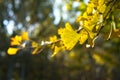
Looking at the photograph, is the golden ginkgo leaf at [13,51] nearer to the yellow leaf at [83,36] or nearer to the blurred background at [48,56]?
the yellow leaf at [83,36]

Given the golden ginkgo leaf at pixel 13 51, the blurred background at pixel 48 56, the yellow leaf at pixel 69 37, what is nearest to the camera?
the yellow leaf at pixel 69 37

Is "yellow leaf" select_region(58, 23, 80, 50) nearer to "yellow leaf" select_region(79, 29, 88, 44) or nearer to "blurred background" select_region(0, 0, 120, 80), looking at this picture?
"yellow leaf" select_region(79, 29, 88, 44)

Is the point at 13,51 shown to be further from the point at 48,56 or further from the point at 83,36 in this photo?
the point at 48,56

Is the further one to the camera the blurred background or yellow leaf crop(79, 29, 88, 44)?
the blurred background

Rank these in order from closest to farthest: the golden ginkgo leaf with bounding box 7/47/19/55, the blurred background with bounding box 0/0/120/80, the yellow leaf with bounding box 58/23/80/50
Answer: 1. the yellow leaf with bounding box 58/23/80/50
2. the golden ginkgo leaf with bounding box 7/47/19/55
3. the blurred background with bounding box 0/0/120/80

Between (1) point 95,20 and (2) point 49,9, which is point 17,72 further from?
(1) point 95,20

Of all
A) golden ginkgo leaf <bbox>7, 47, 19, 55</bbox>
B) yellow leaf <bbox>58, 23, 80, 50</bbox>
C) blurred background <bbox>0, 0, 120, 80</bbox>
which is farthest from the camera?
blurred background <bbox>0, 0, 120, 80</bbox>

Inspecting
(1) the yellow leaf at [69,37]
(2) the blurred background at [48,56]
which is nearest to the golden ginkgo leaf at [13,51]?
(1) the yellow leaf at [69,37]

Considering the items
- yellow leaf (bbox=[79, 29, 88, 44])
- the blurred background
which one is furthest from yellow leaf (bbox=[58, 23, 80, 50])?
→ the blurred background
